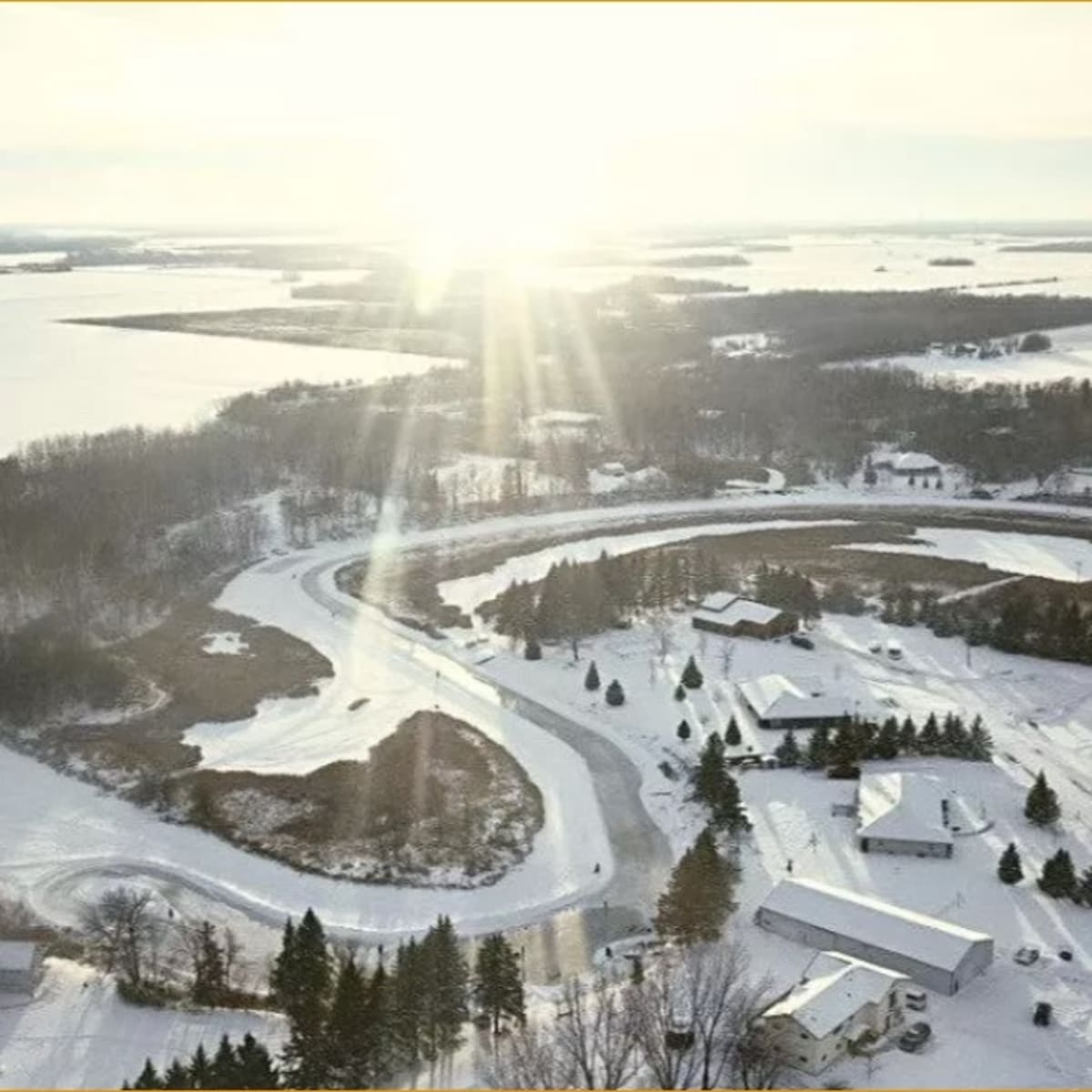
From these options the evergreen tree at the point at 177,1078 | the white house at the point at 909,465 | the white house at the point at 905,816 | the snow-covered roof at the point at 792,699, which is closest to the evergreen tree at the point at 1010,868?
the white house at the point at 905,816

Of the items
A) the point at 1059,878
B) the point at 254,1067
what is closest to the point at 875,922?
the point at 1059,878

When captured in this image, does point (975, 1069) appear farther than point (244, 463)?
No

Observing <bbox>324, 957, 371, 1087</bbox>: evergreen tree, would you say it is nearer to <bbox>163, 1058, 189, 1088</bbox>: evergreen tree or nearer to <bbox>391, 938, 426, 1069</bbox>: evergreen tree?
<bbox>391, 938, 426, 1069</bbox>: evergreen tree

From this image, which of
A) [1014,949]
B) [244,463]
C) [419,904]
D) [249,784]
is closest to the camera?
[1014,949]

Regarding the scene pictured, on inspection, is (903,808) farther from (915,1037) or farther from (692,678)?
(692,678)

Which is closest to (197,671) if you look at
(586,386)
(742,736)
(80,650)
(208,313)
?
(80,650)

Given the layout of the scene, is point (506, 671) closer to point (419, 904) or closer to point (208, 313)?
point (419, 904)

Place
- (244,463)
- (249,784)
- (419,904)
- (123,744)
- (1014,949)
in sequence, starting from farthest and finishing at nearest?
(244,463) < (123,744) < (249,784) < (419,904) < (1014,949)

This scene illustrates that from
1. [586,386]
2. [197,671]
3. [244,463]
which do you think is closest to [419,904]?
[197,671]
